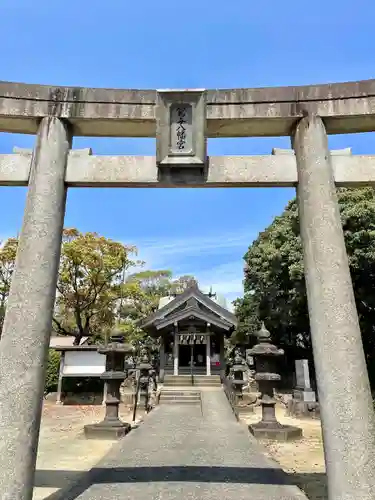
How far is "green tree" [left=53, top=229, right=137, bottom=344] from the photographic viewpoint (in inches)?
999

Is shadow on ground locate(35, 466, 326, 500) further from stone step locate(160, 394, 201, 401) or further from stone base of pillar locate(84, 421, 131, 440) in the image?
stone step locate(160, 394, 201, 401)

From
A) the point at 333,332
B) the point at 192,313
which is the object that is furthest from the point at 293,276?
the point at 333,332

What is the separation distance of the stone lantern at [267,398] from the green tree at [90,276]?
52.2 feet

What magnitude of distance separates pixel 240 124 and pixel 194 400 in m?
15.6

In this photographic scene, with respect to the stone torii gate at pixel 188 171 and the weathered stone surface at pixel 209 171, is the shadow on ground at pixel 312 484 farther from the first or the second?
the weathered stone surface at pixel 209 171

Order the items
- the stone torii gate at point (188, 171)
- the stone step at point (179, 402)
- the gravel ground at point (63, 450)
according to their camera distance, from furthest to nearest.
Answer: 1. the stone step at point (179, 402)
2. the gravel ground at point (63, 450)
3. the stone torii gate at point (188, 171)

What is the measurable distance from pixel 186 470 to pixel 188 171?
4.93 metres

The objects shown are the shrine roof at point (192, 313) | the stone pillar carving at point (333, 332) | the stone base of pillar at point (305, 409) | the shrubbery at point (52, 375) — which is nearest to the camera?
the stone pillar carving at point (333, 332)

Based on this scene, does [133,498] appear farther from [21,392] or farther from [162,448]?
[162,448]

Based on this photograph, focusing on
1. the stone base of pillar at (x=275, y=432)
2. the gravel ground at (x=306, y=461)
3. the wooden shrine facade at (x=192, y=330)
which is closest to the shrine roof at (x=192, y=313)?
the wooden shrine facade at (x=192, y=330)

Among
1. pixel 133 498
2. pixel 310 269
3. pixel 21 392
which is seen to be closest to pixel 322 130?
pixel 310 269

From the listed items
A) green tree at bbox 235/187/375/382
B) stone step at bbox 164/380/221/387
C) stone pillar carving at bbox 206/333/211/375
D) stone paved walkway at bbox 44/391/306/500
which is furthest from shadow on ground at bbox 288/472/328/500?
stone pillar carving at bbox 206/333/211/375

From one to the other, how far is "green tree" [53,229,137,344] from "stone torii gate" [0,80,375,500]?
20392 mm

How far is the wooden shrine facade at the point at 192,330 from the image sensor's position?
77.8 ft
